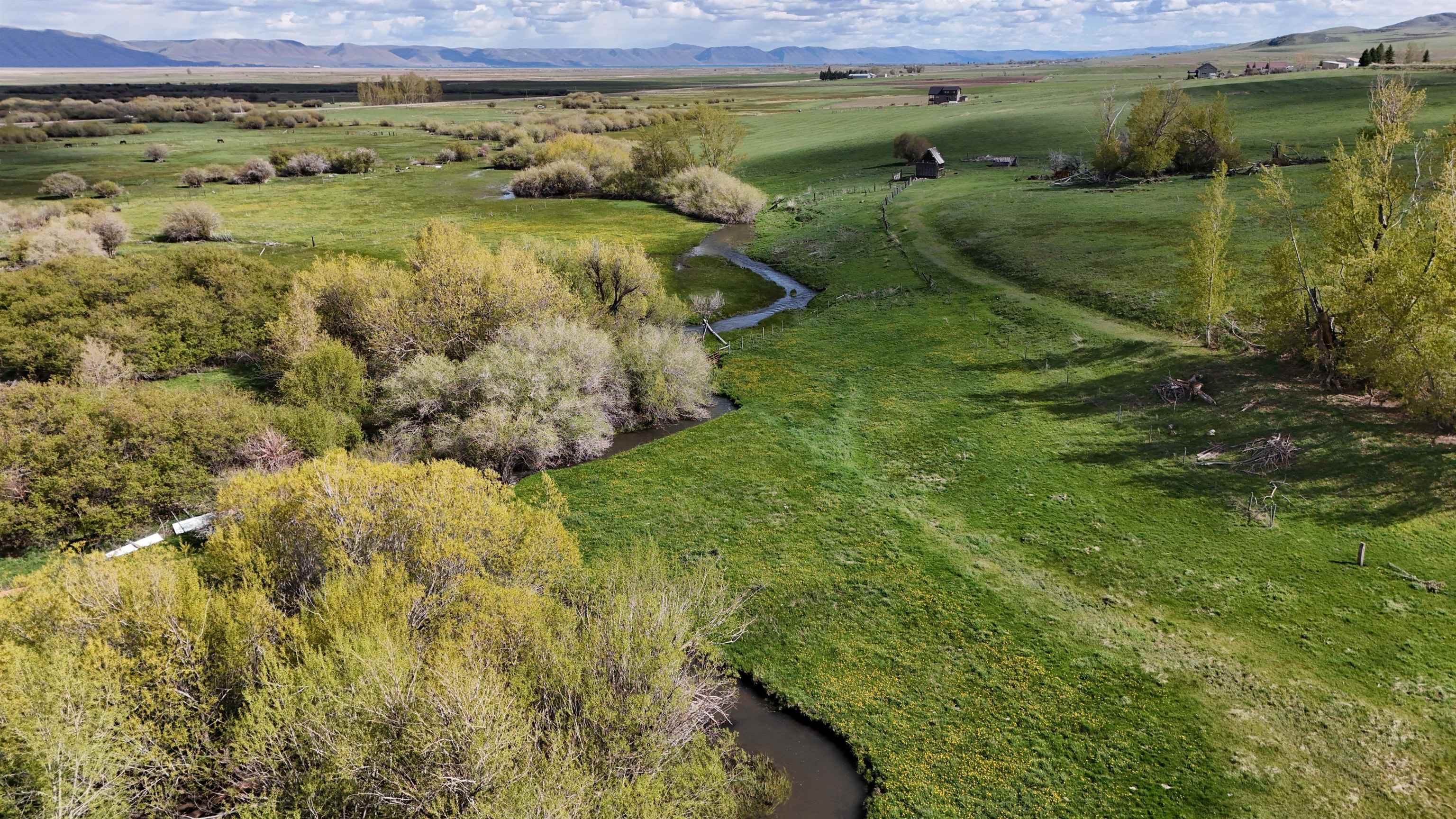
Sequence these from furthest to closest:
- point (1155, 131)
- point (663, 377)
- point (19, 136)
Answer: point (19, 136) → point (1155, 131) → point (663, 377)

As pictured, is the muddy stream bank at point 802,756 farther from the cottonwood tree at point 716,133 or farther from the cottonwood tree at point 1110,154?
the cottonwood tree at point 716,133

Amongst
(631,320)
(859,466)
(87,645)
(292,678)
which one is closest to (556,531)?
(292,678)

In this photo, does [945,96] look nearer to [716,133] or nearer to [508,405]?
[716,133]

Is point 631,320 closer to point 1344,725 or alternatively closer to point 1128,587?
point 1128,587

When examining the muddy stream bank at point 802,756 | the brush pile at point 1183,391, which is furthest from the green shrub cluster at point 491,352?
the brush pile at point 1183,391

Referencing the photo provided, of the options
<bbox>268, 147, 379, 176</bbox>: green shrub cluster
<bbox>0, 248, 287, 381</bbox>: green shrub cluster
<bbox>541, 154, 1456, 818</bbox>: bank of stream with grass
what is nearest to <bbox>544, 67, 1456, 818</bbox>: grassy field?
<bbox>541, 154, 1456, 818</bbox>: bank of stream with grass

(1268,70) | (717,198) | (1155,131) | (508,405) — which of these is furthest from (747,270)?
(1268,70)
